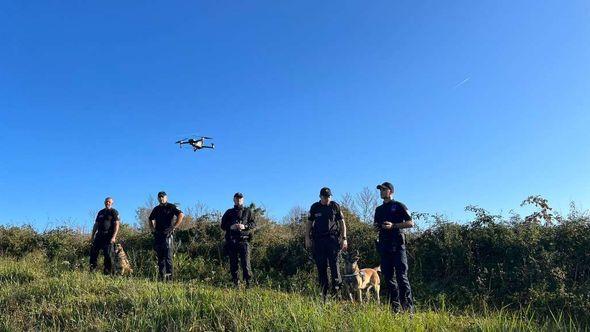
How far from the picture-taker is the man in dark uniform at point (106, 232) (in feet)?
32.8

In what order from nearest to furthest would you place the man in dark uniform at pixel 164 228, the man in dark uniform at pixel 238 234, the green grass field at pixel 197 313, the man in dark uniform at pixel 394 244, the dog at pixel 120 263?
the green grass field at pixel 197 313, the man in dark uniform at pixel 394 244, the man in dark uniform at pixel 238 234, the man in dark uniform at pixel 164 228, the dog at pixel 120 263

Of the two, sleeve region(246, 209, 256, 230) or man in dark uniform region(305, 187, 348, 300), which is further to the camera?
sleeve region(246, 209, 256, 230)

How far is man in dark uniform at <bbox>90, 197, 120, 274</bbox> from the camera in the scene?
10.0 m

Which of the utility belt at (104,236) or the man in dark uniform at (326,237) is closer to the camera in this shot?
the man in dark uniform at (326,237)

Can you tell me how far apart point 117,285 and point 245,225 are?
2768 mm

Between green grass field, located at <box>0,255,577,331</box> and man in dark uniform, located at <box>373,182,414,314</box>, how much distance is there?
3.83 feet

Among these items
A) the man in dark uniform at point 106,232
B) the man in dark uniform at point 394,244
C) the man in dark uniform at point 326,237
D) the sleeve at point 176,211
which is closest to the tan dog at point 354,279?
the man in dark uniform at point 326,237

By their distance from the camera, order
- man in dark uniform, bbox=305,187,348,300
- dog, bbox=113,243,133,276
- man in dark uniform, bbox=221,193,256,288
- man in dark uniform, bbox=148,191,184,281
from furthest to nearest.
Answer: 1. dog, bbox=113,243,133,276
2. man in dark uniform, bbox=148,191,184,281
3. man in dark uniform, bbox=221,193,256,288
4. man in dark uniform, bbox=305,187,348,300

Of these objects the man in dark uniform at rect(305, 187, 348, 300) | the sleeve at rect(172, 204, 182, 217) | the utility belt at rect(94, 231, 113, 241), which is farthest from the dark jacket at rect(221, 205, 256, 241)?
the utility belt at rect(94, 231, 113, 241)

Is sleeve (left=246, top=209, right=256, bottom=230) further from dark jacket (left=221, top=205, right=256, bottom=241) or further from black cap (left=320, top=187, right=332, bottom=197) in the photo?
black cap (left=320, top=187, right=332, bottom=197)

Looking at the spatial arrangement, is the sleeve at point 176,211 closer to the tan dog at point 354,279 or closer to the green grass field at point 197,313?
the green grass field at point 197,313

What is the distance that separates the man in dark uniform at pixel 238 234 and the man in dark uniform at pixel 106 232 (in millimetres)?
2555

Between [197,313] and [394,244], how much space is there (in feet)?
9.97

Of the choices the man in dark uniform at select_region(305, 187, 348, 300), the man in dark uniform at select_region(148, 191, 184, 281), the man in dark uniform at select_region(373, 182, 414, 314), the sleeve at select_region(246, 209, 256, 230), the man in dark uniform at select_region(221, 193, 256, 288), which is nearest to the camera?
the man in dark uniform at select_region(373, 182, 414, 314)
